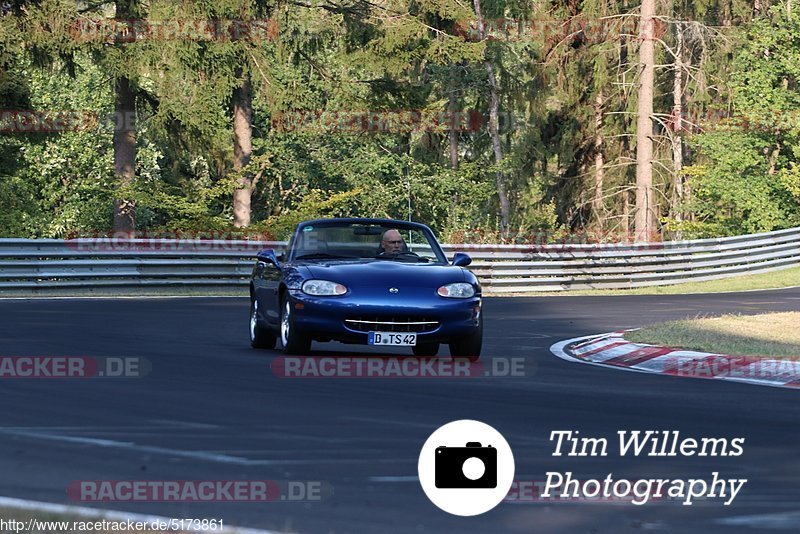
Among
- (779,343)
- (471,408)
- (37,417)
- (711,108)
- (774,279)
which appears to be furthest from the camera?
(711,108)

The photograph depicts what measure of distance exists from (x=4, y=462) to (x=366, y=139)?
42947mm

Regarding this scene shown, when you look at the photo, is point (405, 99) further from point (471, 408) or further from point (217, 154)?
point (471, 408)

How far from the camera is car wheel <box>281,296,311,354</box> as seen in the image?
1537cm

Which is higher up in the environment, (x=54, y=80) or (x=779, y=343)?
(x=54, y=80)

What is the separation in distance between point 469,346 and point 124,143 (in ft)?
102

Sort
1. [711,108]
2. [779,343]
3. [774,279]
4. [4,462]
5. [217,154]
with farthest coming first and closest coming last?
[711,108]
[217,154]
[774,279]
[779,343]
[4,462]

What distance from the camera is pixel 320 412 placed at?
35.8 ft

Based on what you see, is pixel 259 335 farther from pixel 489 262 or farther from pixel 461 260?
pixel 489 262

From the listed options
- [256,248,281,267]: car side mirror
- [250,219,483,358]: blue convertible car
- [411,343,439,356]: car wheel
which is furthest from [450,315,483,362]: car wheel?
[256,248,281,267]: car side mirror

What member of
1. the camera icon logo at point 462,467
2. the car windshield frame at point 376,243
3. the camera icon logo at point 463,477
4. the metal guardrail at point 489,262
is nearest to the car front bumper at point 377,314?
the car windshield frame at point 376,243

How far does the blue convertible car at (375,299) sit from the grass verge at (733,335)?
2.93m

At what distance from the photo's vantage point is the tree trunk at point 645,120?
1950 inches

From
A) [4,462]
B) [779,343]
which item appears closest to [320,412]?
[4,462]

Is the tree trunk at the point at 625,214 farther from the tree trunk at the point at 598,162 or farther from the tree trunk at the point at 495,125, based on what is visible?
the tree trunk at the point at 495,125
